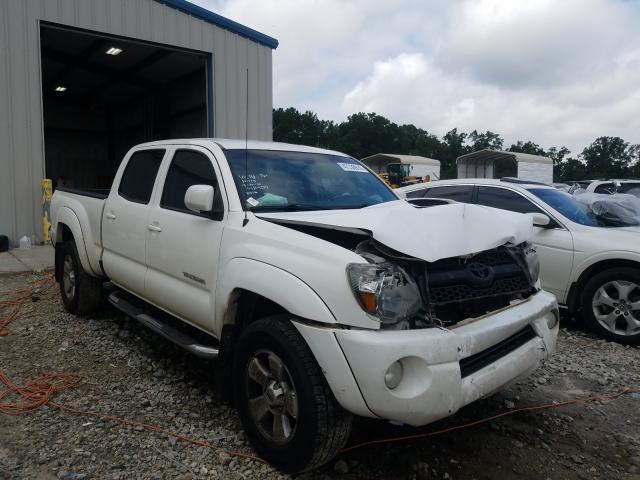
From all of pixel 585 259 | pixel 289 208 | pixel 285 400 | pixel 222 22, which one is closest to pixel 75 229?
pixel 289 208

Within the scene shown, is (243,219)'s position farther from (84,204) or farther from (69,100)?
(69,100)

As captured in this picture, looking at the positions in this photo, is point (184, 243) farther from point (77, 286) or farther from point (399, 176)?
point (399, 176)

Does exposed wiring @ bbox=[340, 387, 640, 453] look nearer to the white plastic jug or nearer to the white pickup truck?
the white pickup truck

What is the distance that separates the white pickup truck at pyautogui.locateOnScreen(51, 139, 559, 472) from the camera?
7.82 ft

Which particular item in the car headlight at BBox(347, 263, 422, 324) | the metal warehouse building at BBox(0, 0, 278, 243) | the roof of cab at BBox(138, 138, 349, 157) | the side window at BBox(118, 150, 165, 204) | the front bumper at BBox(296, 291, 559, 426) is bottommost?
the front bumper at BBox(296, 291, 559, 426)

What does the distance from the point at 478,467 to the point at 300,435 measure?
107 centimetres

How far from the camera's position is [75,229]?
17.1 feet

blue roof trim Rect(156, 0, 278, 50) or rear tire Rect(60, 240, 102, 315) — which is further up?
blue roof trim Rect(156, 0, 278, 50)

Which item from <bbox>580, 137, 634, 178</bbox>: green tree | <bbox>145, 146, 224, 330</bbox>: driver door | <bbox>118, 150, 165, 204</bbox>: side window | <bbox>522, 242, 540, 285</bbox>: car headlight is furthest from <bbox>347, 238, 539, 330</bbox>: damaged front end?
<bbox>580, 137, 634, 178</bbox>: green tree

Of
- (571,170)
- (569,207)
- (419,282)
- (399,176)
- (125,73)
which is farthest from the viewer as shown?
(571,170)

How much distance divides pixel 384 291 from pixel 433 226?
500mm

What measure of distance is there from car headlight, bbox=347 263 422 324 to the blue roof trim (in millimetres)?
11549

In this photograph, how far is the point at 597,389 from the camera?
400 centimetres

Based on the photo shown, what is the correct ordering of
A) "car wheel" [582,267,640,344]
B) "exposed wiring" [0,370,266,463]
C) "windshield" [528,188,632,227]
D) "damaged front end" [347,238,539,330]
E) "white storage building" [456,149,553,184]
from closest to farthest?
"damaged front end" [347,238,539,330]
"exposed wiring" [0,370,266,463]
"car wheel" [582,267,640,344]
"windshield" [528,188,632,227]
"white storage building" [456,149,553,184]
